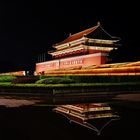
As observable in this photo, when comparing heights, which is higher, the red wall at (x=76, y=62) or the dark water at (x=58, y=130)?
the red wall at (x=76, y=62)

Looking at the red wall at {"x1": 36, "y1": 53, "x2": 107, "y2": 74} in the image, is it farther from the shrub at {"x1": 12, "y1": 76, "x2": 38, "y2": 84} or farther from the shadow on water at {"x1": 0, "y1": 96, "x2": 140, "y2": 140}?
the shadow on water at {"x1": 0, "y1": 96, "x2": 140, "y2": 140}

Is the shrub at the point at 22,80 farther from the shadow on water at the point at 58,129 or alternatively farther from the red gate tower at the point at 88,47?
the shadow on water at the point at 58,129

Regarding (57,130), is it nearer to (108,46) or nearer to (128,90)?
(128,90)

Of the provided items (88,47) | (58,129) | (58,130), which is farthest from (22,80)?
(88,47)

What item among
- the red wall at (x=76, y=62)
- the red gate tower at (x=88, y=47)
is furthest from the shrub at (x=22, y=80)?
the red gate tower at (x=88, y=47)

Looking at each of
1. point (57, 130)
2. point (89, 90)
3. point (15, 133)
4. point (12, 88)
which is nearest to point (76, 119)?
point (57, 130)

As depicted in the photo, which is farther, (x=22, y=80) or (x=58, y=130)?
(x=22, y=80)

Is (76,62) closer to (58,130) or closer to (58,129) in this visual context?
(58,129)

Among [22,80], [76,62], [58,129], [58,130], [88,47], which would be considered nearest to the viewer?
[58,130]

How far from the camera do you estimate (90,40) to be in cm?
4484

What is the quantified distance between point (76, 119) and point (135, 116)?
2.14 metres

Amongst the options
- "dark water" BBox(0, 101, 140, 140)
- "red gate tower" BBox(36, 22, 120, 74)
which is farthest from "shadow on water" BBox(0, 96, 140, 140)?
"red gate tower" BBox(36, 22, 120, 74)

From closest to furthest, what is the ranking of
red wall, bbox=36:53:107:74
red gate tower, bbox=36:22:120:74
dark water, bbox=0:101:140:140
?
dark water, bbox=0:101:140:140, red wall, bbox=36:53:107:74, red gate tower, bbox=36:22:120:74

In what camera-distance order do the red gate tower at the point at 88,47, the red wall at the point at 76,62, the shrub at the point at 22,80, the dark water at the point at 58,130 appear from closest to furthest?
the dark water at the point at 58,130, the shrub at the point at 22,80, the red wall at the point at 76,62, the red gate tower at the point at 88,47
